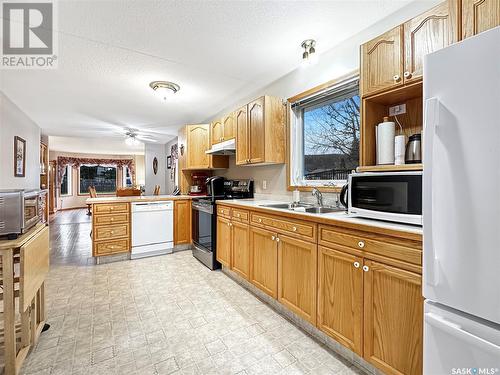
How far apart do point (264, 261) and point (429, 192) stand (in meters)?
1.62

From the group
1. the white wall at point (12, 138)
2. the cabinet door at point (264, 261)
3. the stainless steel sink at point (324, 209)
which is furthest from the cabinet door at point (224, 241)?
the white wall at point (12, 138)

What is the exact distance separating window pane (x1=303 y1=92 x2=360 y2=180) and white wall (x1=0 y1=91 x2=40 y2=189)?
444 centimetres

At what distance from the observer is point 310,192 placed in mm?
2658

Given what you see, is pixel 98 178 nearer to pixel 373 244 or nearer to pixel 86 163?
pixel 86 163

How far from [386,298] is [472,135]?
906 mm

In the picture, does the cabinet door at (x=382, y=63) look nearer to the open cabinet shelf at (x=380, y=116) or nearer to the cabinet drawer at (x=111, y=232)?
the open cabinet shelf at (x=380, y=116)

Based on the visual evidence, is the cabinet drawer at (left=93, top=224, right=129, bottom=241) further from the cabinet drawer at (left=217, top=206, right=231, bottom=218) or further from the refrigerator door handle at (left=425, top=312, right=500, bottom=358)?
the refrigerator door handle at (left=425, top=312, right=500, bottom=358)

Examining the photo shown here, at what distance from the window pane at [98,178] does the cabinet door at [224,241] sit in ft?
33.5

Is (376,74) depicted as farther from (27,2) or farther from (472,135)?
(27,2)

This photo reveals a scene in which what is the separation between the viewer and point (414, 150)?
160 centimetres

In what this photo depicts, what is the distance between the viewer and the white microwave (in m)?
1.31

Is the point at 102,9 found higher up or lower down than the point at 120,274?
higher up

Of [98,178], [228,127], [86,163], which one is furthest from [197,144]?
[98,178]

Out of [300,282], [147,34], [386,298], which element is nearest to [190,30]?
[147,34]
